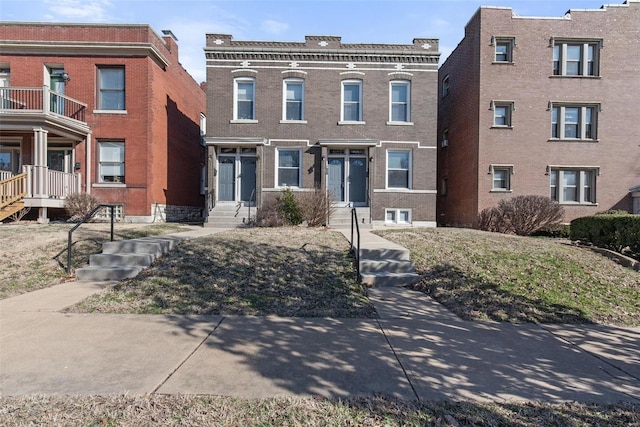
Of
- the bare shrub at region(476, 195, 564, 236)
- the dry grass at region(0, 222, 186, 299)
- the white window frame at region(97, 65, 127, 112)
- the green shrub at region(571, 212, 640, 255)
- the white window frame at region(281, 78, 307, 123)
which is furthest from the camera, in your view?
the white window frame at region(281, 78, 307, 123)

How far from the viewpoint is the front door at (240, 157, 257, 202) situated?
16.5m

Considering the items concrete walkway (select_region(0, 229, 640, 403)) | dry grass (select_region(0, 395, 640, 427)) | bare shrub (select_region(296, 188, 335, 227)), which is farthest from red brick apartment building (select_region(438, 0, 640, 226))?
dry grass (select_region(0, 395, 640, 427))

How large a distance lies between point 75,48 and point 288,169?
410 inches

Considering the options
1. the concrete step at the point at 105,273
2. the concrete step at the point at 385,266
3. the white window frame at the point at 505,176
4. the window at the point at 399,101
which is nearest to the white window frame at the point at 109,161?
the concrete step at the point at 105,273

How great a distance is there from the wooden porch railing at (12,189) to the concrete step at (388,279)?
44.2 ft

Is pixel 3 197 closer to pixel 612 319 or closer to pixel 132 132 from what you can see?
pixel 132 132

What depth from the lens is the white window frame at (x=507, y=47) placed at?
16516 millimetres

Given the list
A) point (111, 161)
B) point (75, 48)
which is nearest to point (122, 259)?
point (111, 161)

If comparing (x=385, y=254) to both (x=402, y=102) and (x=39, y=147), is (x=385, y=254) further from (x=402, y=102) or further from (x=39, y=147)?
(x=39, y=147)

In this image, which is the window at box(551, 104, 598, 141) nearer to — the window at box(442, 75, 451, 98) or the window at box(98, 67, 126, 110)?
the window at box(442, 75, 451, 98)

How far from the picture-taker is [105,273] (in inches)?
270

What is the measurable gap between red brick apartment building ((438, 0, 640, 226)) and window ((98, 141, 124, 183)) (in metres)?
16.1

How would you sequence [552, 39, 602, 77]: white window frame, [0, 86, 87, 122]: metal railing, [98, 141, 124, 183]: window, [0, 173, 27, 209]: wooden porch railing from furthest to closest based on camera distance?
[552, 39, 602, 77]: white window frame
[98, 141, 124, 183]: window
[0, 86, 87, 122]: metal railing
[0, 173, 27, 209]: wooden porch railing

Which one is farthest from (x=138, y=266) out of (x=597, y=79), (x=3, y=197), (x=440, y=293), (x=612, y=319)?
(x=597, y=79)
